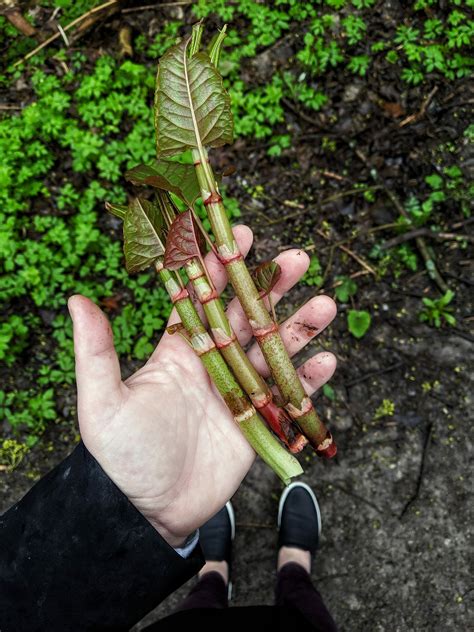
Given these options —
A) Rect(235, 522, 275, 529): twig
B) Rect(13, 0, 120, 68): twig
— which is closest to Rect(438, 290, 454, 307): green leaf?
Rect(235, 522, 275, 529): twig

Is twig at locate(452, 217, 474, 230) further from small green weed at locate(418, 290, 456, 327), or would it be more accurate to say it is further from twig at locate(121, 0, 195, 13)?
twig at locate(121, 0, 195, 13)

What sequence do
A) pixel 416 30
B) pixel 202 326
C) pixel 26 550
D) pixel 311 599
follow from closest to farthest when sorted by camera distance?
pixel 26 550 → pixel 202 326 → pixel 311 599 → pixel 416 30

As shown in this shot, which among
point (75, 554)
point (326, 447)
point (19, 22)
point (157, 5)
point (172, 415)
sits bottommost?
point (326, 447)

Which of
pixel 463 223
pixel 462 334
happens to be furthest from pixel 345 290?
pixel 463 223

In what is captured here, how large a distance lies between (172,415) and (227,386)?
1.13 ft

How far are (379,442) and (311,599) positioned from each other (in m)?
1.25

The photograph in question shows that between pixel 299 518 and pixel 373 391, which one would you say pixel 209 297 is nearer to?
pixel 373 391

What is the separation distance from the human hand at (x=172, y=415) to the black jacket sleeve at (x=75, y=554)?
0.40 ft

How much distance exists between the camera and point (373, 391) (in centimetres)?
413

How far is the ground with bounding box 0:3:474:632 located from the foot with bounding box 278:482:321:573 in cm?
10

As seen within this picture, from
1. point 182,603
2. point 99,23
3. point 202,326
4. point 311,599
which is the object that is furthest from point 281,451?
point 99,23

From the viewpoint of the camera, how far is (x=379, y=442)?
160 inches

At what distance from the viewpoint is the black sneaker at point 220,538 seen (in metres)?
4.04

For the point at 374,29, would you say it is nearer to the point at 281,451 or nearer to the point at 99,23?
the point at 99,23
